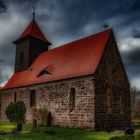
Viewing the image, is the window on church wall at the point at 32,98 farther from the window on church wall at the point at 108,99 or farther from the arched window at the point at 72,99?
the window on church wall at the point at 108,99

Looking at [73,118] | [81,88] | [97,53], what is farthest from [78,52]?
[73,118]

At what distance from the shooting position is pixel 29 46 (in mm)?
34438

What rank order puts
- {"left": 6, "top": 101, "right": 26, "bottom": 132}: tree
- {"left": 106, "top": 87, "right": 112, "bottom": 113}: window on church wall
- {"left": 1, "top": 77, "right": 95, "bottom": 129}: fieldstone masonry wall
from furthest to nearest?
{"left": 106, "top": 87, "right": 112, "bottom": 113}: window on church wall, {"left": 1, "top": 77, "right": 95, "bottom": 129}: fieldstone masonry wall, {"left": 6, "top": 101, "right": 26, "bottom": 132}: tree

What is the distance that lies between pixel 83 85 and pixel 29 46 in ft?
49.4

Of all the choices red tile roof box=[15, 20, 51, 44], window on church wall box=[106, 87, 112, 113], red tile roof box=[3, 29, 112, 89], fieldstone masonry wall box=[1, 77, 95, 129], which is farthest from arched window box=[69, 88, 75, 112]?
red tile roof box=[15, 20, 51, 44]

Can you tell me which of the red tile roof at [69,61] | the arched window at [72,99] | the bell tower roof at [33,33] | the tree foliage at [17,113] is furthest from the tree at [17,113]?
the bell tower roof at [33,33]

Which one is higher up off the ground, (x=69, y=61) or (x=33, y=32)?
(x=33, y=32)

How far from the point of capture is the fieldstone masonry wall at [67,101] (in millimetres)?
21078

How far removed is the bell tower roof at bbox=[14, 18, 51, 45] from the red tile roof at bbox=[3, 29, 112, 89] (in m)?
3.73

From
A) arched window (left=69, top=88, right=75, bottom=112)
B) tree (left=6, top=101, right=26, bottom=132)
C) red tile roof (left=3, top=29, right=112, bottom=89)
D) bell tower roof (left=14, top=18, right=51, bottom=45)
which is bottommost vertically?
tree (left=6, top=101, right=26, bottom=132)

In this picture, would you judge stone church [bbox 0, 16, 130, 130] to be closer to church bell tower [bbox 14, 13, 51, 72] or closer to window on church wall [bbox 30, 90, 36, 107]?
window on church wall [bbox 30, 90, 36, 107]

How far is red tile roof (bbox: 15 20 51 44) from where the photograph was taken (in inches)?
1384

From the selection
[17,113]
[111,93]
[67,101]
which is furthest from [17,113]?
[111,93]

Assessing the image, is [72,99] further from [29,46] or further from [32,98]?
[29,46]
